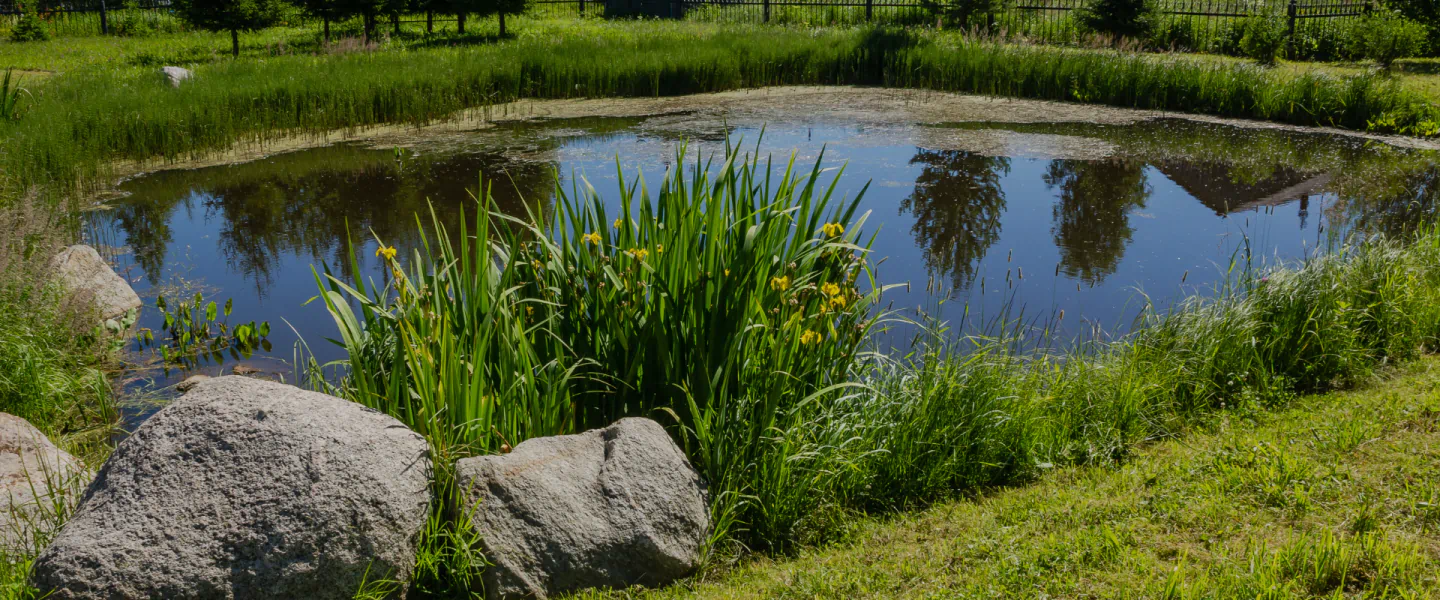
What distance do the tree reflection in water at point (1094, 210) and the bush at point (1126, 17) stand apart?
29.2ft

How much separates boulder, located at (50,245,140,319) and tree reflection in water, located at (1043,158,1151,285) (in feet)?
20.4

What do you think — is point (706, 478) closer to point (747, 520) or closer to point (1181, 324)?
point (747, 520)

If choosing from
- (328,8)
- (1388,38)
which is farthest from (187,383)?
(1388,38)

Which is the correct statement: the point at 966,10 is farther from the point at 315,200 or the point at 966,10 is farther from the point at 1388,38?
the point at 315,200

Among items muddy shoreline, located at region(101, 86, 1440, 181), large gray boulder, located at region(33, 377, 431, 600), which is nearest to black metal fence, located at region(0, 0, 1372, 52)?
muddy shoreline, located at region(101, 86, 1440, 181)

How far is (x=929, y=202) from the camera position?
348 inches

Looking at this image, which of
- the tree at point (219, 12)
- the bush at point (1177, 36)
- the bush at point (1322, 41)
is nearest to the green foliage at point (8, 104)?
the tree at point (219, 12)

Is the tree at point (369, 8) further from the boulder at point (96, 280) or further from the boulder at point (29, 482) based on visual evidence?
the boulder at point (29, 482)

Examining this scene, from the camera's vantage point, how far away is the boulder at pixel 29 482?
303 centimetres

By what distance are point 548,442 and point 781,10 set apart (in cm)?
2188

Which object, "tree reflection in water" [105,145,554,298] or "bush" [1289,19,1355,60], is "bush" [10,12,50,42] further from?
"bush" [1289,19,1355,60]

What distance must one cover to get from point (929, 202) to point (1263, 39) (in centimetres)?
Result: 1152

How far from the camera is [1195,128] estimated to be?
469 inches

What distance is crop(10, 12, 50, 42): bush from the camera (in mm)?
21094
